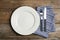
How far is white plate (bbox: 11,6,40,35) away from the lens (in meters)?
1.19

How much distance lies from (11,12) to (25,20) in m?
0.12

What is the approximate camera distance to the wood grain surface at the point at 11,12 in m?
1.23

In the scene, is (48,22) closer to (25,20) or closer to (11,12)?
(25,20)

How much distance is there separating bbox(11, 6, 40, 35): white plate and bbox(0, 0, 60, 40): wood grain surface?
0.17ft

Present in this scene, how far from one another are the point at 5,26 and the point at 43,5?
0.33 metres

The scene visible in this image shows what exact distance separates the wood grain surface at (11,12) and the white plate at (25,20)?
0.05m

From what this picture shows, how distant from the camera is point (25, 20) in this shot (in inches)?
48.5

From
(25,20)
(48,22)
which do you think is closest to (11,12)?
(25,20)

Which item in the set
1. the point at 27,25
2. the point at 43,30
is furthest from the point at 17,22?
the point at 43,30

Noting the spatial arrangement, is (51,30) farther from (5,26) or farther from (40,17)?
(5,26)

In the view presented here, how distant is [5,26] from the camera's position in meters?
1.24

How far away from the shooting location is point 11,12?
4.12 ft

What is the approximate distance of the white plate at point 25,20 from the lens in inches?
47.0

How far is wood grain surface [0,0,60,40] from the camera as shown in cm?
123
